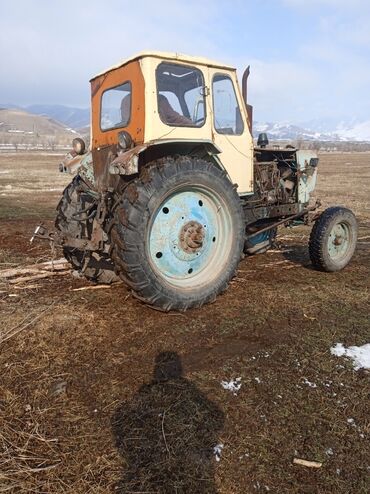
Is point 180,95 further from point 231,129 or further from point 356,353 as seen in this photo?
point 356,353

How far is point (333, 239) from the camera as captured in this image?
6.09 m

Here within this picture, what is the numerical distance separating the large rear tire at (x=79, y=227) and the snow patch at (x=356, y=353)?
2.76 m

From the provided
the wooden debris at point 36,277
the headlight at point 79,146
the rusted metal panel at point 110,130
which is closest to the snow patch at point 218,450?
the rusted metal panel at point 110,130

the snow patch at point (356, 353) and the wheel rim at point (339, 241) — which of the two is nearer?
the snow patch at point (356, 353)

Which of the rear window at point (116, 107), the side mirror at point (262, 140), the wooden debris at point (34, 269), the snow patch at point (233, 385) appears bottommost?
the snow patch at point (233, 385)

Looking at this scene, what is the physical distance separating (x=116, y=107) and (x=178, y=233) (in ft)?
5.87

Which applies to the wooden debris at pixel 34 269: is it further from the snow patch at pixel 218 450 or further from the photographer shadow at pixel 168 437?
the snow patch at pixel 218 450

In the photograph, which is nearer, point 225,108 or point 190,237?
point 190,237

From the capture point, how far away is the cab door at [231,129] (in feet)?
16.4

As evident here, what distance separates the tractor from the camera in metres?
4.07

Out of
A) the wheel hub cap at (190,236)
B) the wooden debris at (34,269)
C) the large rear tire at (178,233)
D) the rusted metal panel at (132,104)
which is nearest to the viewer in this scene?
the large rear tire at (178,233)

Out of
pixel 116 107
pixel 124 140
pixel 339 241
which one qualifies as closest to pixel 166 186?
pixel 124 140

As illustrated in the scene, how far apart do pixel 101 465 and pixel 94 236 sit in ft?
8.06

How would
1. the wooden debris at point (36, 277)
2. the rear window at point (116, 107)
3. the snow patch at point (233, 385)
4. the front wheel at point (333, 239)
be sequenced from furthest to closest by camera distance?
the front wheel at point (333, 239) < the wooden debris at point (36, 277) < the rear window at point (116, 107) < the snow patch at point (233, 385)
